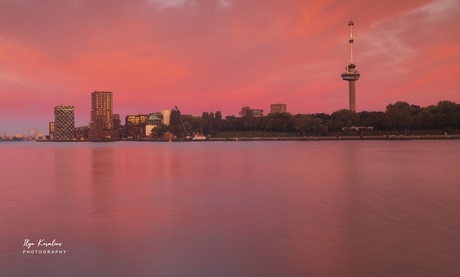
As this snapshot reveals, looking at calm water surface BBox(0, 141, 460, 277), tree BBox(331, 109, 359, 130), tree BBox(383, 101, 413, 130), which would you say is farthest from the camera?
tree BBox(331, 109, 359, 130)

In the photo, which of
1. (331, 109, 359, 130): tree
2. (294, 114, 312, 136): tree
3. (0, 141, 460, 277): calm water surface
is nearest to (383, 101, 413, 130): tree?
(331, 109, 359, 130): tree

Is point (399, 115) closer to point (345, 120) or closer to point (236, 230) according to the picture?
point (345, 120)

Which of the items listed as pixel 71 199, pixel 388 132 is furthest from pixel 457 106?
pixel 71 199

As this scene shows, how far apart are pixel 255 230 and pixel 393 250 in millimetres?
4739

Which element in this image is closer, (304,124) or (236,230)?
(236,230)

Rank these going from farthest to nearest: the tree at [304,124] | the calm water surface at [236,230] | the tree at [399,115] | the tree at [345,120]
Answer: the tree at [304,124]
the tree at [345,120]
the tree at [399,115]
the calm water surface at [236,230]

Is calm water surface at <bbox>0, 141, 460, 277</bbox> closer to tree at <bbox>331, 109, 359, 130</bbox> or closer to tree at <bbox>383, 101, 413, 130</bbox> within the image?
tree at <bbox>383, 101, 413, 130</bbox>

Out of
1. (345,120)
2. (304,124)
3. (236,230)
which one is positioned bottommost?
(236,230)

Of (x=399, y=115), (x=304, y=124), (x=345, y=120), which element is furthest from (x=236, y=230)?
(x=304, y=124)

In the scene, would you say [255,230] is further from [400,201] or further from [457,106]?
[457,106]

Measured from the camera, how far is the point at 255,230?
1460cm

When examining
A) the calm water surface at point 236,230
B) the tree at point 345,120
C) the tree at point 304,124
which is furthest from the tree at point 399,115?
the calm water surface at point 236,230

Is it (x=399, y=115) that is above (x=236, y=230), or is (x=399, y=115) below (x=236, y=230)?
above

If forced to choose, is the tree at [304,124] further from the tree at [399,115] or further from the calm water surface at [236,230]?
the calm water surface at [236,230]
